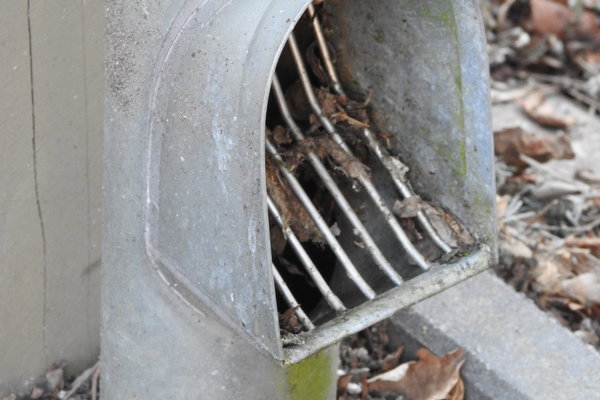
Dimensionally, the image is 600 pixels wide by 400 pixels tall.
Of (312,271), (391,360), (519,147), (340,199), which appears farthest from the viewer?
(519,147)

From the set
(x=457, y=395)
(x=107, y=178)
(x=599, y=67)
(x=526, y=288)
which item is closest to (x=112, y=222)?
(x=107, y=178)

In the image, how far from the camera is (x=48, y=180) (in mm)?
1751

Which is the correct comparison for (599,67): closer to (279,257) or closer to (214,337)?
(279,257)

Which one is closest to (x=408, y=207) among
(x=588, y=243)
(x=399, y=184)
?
(x=399, y=184)

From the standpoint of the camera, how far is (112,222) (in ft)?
4.98

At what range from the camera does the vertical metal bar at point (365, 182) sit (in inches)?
64.0

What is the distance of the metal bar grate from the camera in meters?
1.55

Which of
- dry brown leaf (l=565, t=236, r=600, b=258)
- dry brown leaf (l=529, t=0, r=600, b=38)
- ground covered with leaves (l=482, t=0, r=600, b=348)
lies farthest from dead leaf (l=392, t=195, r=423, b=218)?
dry brown leaf (l=529, t=0, r=600, b=38)

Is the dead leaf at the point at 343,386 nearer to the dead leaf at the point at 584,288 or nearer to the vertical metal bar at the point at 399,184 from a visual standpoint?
the vertical metal bar at the point at 399,184

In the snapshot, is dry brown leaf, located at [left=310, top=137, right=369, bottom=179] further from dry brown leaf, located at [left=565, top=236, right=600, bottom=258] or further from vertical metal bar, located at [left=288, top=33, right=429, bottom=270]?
dry brown leaf, located at [left=565, top=236, right=600, bottom=258]

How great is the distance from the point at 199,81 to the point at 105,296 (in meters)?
0.46

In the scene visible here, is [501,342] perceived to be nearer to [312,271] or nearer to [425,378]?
[425,378]

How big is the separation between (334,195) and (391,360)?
0.65 m

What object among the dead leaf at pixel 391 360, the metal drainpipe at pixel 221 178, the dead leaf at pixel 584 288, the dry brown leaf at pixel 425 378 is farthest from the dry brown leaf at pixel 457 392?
the dead leaf at pixel 584 288
